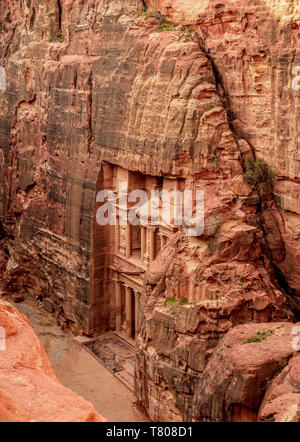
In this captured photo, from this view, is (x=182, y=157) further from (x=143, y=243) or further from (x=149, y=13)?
(x=149, y=13)

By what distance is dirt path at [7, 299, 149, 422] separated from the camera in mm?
24500

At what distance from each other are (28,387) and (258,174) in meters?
15.5

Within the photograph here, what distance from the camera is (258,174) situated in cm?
2348

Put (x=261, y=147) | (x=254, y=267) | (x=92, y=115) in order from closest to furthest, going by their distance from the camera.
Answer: (x=254, y=267)
(x=261, y=147)
(x=92, y=115)

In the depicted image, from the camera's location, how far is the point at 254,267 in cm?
2236

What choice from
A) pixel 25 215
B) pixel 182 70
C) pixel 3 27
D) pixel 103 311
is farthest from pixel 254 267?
pixel 3 27

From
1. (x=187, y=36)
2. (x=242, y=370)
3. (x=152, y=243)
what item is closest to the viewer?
(x=242, y=370)

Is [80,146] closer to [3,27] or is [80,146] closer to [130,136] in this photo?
[130,136]

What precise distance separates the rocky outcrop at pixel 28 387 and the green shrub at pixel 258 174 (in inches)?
502

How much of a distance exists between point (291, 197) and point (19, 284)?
60.1 ft

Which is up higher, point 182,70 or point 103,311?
point 182,70

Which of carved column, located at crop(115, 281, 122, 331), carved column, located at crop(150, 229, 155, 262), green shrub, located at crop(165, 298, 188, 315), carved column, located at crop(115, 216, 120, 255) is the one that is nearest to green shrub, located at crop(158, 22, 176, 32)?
carved column, located at crop(150, 229, 155, 262)

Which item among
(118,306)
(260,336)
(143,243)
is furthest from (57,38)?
(260,336)

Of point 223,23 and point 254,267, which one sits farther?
point 223,23
